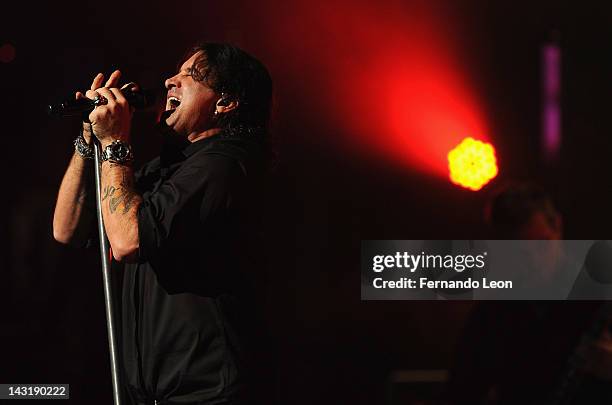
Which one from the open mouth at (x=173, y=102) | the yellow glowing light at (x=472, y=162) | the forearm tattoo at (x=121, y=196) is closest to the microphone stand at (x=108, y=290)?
the forearm tattoo at (x=121, y=196)

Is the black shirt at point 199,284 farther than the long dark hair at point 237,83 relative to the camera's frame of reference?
No

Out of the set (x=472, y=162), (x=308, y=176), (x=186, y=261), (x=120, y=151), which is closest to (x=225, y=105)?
(x=120, y=151)

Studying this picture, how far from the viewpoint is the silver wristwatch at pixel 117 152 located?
182 centimetres

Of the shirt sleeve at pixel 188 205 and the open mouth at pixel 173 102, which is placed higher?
the open mouth at pixel 173 102

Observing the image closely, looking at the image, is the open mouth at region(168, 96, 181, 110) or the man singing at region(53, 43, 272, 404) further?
the open mouth at region(168, 96, 181, 110)

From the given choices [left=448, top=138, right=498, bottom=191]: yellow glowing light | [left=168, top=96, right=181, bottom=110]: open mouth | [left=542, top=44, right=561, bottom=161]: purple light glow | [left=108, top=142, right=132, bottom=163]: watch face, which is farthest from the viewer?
[left=542, top=44, right=561, bottom=161]: purple light glow

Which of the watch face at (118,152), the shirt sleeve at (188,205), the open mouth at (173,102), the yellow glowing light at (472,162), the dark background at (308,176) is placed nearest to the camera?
the shirt sleeve at (188,205)

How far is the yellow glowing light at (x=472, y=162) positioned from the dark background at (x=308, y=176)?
0.33ft

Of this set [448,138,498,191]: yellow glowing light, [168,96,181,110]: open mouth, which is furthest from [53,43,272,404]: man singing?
[448,138,498,191]: yellow glowing light

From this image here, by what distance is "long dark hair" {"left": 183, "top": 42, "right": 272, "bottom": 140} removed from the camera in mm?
1988

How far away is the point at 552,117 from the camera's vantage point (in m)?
3.91

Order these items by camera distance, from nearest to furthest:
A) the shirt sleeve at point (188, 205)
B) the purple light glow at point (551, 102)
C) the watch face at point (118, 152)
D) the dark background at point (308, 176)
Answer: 1. the shirt sleeve at point (188, 205)
2. the watch face at point (118, 152)
3. the dark background at point (308, 176)
4. the purple light glow at point (551, 102)

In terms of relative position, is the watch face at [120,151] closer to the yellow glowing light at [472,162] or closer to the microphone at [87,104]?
the microphone at [87,104]

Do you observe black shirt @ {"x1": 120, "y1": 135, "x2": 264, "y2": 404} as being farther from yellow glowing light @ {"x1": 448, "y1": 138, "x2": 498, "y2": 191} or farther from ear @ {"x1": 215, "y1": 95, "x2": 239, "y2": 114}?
yellow glowing light @ {"x1": 448, "y1": 138, "x2": 498, "y2": 191}
